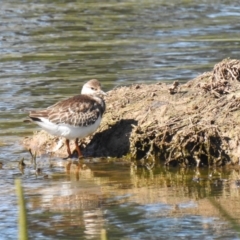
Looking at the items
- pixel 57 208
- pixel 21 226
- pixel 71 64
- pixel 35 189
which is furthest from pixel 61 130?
pixel 21 226

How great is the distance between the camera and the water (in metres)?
6.54

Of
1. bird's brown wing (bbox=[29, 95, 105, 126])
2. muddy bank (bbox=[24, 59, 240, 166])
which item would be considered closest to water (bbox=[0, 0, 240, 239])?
muddy bank (bbox=[24, 59, 240, 166])

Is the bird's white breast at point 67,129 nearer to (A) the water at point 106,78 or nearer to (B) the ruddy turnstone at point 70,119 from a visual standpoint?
(B) the ruddy turnstone at point 70,119

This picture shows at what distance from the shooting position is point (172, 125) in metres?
8.78

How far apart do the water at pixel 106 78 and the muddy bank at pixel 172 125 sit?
0.33 metres

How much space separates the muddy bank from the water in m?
0.33

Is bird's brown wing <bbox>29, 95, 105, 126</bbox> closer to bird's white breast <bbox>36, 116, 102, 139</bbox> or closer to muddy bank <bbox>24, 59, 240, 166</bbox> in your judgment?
bird's white breast <bbox>36, 116, 102, 139</bbox>

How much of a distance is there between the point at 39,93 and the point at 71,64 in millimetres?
2452

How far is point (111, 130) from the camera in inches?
372

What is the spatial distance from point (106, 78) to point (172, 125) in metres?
4.74

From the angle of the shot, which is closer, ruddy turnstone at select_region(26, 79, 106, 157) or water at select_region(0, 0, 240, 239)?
water at select_region(0, 0, 240, 239)

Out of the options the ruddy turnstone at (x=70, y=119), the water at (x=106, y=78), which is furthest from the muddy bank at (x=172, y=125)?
the ruddy turnstone at (x=70, y=119)

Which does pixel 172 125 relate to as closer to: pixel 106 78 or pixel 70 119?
pixel 70 119

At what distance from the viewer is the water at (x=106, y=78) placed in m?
6.54
